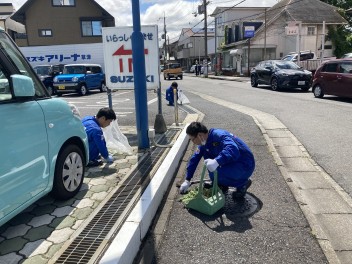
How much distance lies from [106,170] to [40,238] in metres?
1.82

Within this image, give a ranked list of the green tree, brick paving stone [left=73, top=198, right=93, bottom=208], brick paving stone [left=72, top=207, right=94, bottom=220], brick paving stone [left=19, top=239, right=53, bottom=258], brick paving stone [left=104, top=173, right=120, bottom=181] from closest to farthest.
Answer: brick paving stone [left=19, top=239, right=53, bottom=258] → brick paving stone [left=72, top=207, right=94, bottom=220] → brick paving stone [left=73, top=198, right=93, bottom=208] → brick paving stone [left=104, top=173, right=120, bottom=181] → the green tree

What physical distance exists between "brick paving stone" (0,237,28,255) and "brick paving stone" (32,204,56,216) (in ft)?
1.65

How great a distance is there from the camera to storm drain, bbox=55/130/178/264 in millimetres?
2527

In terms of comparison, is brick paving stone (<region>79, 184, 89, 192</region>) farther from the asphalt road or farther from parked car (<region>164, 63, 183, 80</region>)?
parked car (<region>164, 63, 183, 80</region>)

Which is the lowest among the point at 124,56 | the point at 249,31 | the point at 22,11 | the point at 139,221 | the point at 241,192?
the point at 241,192

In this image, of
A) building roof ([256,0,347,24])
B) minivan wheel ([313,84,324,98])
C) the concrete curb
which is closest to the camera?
the concrete curb

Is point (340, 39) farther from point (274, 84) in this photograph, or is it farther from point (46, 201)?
point (46, 201)

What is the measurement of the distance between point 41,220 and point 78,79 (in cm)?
1453

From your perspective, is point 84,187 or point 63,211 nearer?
point 63,211

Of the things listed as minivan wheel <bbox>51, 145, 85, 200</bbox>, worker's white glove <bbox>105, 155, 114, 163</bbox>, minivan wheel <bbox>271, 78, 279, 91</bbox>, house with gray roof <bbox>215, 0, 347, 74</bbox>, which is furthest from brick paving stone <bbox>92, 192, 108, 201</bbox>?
house with gray roof <bbox>215, 0, 347, 74</bbox>

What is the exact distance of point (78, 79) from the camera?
1664cm

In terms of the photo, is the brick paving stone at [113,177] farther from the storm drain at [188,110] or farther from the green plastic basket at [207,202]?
the storm drain at [188,110]

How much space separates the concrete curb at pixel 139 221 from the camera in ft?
7.98

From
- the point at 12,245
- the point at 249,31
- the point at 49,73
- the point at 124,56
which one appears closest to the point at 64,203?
the point at 12,245
